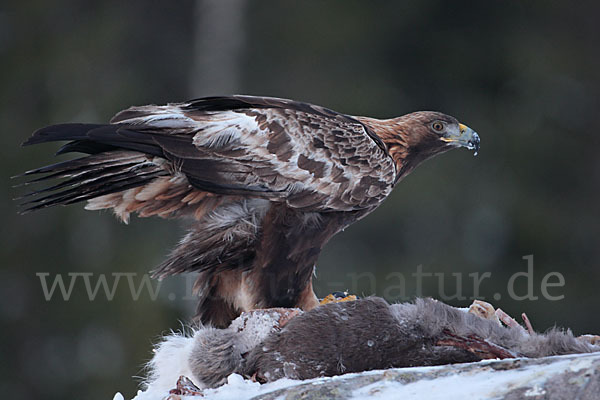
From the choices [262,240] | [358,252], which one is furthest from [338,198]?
[358,252]

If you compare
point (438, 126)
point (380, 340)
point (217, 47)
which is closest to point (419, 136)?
point (438, 126)

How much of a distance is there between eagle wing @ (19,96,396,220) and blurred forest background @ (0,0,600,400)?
253 inches

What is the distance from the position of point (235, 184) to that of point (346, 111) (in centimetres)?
704

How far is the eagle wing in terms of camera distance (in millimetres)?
4051

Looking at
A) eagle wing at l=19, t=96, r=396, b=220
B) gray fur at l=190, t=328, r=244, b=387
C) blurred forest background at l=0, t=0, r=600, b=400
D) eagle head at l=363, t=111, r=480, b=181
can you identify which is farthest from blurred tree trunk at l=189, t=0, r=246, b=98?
gray fur at l=190, t=328, r=244, b=387

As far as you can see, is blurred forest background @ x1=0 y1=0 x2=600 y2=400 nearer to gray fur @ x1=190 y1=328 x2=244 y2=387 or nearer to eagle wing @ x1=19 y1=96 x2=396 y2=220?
eagle wing @ x1=19 y1=96 x2=396 y2=220

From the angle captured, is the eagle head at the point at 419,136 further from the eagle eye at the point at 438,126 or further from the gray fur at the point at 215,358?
the gray fur at the point at 215,358

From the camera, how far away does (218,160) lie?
169 inches

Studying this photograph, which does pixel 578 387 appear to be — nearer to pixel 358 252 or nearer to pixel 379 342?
pixel 379 342

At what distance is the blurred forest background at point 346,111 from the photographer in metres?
11.4

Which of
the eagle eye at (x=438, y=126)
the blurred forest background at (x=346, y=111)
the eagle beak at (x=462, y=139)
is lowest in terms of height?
the blurred forest background at (x=346, y=111)

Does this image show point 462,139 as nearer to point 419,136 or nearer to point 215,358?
point 419,136

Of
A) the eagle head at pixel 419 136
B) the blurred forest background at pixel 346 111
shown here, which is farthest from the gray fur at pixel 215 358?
the blurred forest background at pixel 346 111

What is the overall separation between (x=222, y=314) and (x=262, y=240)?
0.41 metres
